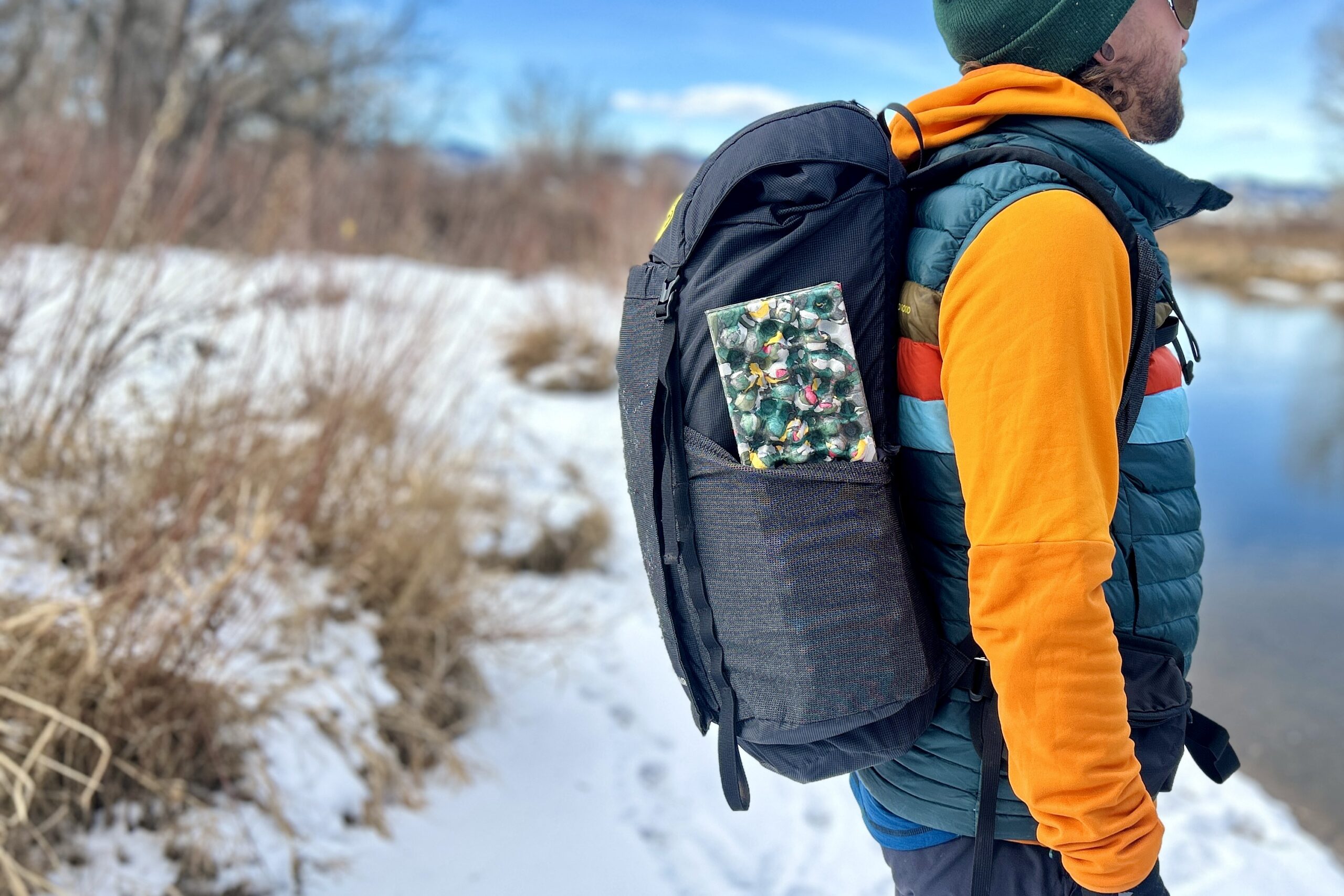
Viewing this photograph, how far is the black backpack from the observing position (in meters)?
1.03

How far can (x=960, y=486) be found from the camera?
106cm

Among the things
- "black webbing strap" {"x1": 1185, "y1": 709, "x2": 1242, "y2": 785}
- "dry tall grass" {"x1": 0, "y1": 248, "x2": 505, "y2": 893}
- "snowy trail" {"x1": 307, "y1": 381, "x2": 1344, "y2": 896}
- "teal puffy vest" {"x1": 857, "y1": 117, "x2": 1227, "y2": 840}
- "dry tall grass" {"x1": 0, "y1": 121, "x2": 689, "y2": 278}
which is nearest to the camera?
"teal puffy vest" {"x1": 857, "y1": 117, "x2": 1227, "y2": 840}

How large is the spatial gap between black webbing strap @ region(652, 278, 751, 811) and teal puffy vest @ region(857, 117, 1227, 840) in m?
0.25

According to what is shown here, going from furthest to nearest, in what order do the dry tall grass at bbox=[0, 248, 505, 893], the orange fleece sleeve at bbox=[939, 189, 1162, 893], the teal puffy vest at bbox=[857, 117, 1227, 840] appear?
the dry tall grass at bbox=[0, 248, 505, 893], the teal puffy vest at bbox=[857, 117, 1227, 840], the orange fleece sleeve at bbox=[939, 189, 1162, 893]

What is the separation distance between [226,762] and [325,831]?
0.32m

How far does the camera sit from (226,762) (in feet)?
7.98

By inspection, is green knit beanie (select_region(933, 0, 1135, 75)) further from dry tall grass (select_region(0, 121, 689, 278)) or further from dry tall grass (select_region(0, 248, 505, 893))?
dry tall grass (select_region(0, 121, 689, 278))

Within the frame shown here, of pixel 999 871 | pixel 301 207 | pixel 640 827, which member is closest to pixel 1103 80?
pixel 999 871

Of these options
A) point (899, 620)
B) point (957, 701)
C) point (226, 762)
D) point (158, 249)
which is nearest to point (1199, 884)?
point (957, 701)

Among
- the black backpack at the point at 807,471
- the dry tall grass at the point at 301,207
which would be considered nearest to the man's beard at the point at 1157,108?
the black backpack at the point at 807,471

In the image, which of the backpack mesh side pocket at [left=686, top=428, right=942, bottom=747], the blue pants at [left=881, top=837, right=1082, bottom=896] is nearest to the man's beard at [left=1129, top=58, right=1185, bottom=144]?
the backpack mesh side pocket at [left=686, top=428, right=942, bottom=747]

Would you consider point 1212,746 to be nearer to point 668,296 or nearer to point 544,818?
point 668,296

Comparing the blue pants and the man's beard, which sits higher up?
the man's beard

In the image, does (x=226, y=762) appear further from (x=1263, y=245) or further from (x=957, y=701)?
(x=1263, y=245)
